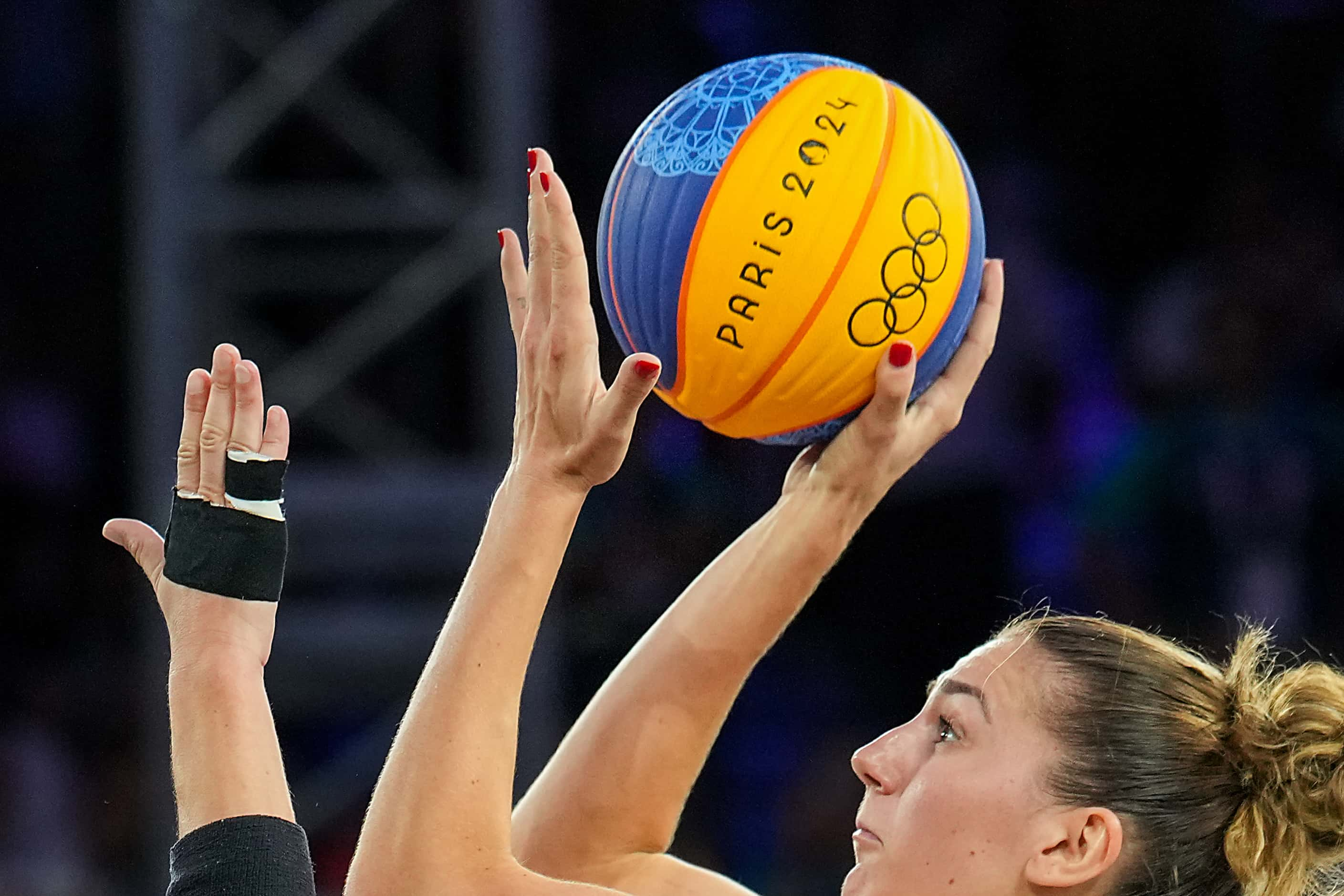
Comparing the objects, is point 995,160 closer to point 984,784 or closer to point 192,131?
point 192,131

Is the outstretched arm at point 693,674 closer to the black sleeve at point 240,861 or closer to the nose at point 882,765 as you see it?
the nose at point 882,765

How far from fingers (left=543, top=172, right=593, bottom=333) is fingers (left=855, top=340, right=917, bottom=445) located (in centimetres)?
35

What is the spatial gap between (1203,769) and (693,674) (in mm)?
567

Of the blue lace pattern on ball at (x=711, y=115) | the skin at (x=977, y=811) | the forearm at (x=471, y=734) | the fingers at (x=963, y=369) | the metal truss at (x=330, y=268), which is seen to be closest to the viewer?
the forearm at (x=471, y=734)

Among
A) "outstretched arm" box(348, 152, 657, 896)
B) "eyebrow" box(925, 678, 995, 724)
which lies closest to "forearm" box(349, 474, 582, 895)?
"outstretched arm" box(348, 152, 657, 896)

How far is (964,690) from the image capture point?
5.53ft

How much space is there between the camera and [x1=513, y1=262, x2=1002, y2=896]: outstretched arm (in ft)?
5.81

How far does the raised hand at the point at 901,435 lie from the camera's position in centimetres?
176

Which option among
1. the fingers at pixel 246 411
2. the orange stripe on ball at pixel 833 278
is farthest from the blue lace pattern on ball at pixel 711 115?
the fingers at pixel 246 411

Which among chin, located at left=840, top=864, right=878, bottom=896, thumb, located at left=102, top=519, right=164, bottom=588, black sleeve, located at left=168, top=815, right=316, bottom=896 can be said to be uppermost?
thumb, located at left=102, top=519, right=164, bottom=588

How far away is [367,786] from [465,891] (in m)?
2.32

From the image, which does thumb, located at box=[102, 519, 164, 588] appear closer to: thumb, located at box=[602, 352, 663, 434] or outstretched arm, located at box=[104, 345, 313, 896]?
outstretched arm, located at box=[104, 345, 313, 896]

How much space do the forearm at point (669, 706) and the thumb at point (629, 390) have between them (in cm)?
38

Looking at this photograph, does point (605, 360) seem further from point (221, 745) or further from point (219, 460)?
point (221, 745)
